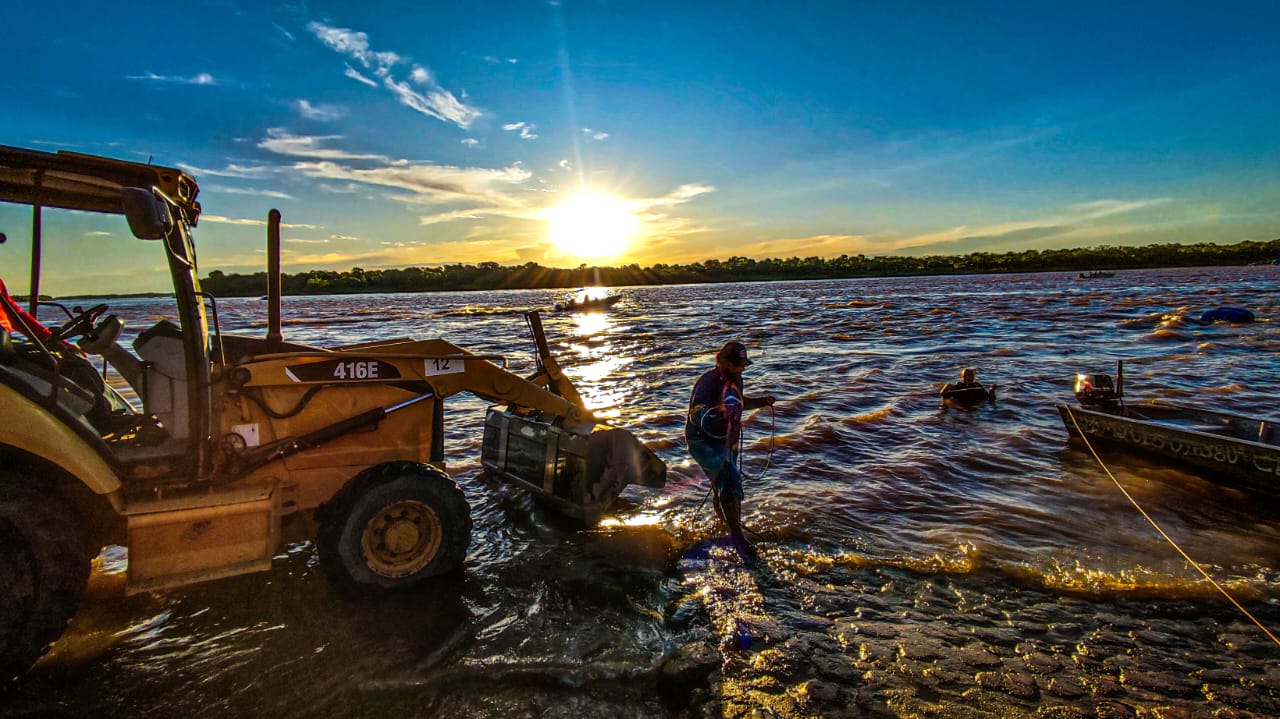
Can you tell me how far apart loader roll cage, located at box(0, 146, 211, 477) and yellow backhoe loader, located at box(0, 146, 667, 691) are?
0.5 inches

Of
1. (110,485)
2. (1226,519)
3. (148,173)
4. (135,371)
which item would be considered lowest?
(1226,519)

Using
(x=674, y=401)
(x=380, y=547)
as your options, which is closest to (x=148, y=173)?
(x=380, y=547)

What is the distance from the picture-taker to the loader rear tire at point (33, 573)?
3.63 metres

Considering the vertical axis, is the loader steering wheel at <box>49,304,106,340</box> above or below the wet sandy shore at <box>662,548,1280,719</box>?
above

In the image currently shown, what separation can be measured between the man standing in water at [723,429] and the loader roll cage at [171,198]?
4.11 metres

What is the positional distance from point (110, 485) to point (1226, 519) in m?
10.7

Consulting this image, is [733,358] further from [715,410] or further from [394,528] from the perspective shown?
[394,528]

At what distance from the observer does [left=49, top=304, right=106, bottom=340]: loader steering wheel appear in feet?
16.3

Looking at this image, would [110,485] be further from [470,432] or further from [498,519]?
[470,432]

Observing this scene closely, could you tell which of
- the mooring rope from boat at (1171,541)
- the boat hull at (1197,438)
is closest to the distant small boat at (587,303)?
the boat hull at (1197,438)

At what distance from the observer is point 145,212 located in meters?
3.79

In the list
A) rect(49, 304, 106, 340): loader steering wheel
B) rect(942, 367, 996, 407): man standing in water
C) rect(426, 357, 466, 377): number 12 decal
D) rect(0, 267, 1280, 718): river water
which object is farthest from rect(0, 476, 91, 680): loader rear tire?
rect(942, 367, 996, 407): man standing in water

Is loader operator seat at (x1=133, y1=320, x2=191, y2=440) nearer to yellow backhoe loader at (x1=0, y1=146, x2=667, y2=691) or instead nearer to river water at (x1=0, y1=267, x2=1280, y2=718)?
yellow backhoe loader at (x1=0, y1=146, x2=667, y2=691)

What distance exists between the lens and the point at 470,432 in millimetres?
11070
